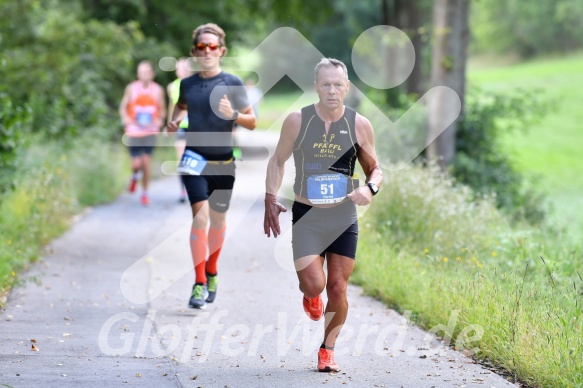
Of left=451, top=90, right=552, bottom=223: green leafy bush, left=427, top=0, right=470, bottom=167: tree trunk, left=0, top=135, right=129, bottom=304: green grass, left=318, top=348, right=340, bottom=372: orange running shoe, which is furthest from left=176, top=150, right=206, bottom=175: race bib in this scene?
left=451, top=90, right=552, bottom=223: green leafy bush

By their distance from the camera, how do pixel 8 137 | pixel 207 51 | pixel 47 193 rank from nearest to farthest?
pixel 207 51 < pixel 8 137 < pixel 47 193

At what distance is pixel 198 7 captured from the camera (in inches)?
1087

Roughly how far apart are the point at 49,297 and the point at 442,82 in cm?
901

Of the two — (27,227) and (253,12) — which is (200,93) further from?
(253,12)

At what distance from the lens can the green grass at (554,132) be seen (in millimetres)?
31672

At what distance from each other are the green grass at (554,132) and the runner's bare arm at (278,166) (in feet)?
35.2

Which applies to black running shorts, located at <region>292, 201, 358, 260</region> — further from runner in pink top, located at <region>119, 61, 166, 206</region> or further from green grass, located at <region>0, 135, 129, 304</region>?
runner in pink top, located at <region>119, 61, 166, 206</region>

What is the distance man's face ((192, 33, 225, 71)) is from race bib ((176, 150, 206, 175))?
76 centimetres

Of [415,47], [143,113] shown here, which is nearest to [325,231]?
[143,113]

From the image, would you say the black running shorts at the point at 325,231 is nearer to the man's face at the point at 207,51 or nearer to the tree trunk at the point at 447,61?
the man's face at the point at 207,51

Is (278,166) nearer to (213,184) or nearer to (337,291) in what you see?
(337,291)

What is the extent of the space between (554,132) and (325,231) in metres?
45.0

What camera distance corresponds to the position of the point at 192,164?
8.54 meters

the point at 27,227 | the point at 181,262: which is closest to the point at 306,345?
the point at 181,262
